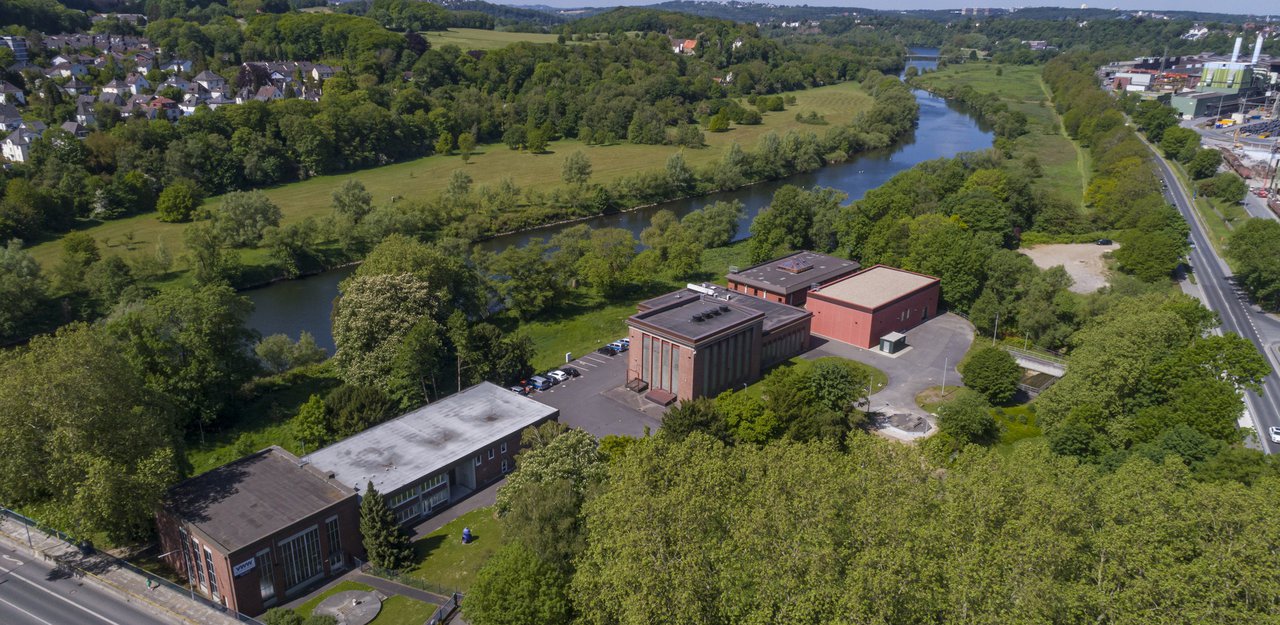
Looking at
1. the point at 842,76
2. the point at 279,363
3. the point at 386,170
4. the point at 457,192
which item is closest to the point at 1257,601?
the point at 279,363

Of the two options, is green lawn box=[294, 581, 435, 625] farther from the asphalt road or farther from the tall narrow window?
the asphalt road

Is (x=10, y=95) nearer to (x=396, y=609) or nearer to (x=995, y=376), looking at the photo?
(x=396, y=609)

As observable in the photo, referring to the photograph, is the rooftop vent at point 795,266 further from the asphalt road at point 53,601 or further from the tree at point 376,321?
the asphalt road at point 53,601

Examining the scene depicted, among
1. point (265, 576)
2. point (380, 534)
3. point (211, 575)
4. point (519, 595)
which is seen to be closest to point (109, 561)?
point (211, 575)

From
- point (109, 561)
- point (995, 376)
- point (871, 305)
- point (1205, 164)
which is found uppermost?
point (1205, 164)

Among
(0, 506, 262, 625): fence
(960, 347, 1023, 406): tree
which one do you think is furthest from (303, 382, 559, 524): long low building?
(960, 347, 1023, 406): tree

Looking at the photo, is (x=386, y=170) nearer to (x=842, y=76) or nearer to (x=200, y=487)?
(x=200, y=487)

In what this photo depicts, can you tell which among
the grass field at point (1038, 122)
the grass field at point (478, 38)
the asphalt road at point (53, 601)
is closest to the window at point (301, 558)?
the asphalt road at point (53, 601)
